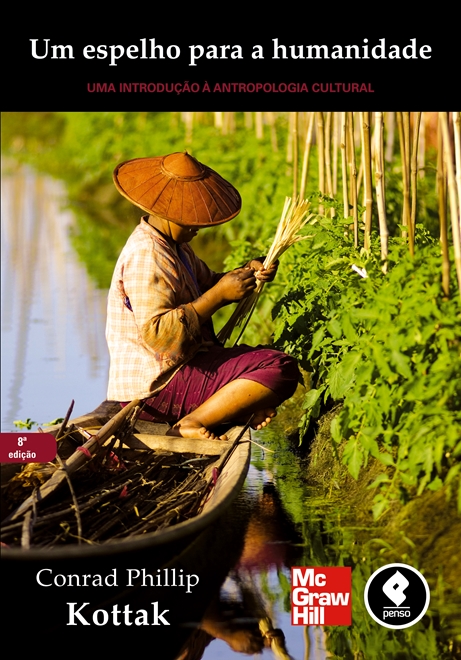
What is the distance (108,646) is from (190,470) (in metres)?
1.24

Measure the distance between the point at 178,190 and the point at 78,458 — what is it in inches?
49.4

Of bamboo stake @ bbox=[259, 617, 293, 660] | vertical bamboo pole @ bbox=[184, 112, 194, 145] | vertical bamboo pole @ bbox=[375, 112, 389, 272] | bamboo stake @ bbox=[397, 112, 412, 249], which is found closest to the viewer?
bamboo stake @ bbox=[259, 617, 293, 660]

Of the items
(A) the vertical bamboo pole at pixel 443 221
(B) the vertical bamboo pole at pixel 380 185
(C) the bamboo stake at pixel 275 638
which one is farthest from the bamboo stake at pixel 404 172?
(C) the bamboo stake at pixel 275 638

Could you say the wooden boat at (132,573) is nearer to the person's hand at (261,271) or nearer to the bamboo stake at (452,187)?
the person's hand at (261,271)

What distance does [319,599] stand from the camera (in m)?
3.61

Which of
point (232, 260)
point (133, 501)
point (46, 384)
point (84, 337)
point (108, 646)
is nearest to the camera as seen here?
point (108, 646)

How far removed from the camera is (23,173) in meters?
19.8

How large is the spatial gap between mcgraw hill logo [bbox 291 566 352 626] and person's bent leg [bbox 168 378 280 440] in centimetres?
111

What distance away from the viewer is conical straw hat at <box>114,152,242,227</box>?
4.58m

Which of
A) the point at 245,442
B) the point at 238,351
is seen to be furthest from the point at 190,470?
the point at 238,351

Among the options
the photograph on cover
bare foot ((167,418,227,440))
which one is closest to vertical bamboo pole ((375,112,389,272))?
the photograph on cover

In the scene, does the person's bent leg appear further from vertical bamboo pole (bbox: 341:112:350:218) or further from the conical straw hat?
vertical bamboo pole (bbox: 341:112:350:218)

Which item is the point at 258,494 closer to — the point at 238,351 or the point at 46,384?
the point at 238,351

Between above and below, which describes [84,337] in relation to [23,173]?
below
